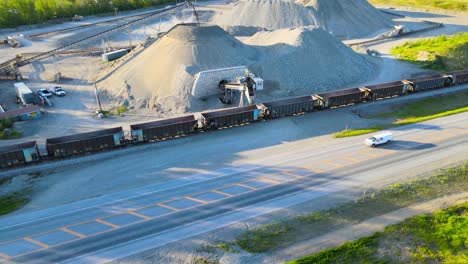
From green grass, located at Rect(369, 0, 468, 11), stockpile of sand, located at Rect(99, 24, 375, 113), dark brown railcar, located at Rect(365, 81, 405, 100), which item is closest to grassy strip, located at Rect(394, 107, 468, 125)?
dark brown railcar, located at Rect(365, 81, 405, 100)

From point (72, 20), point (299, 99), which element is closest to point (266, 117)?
point (299, 99)

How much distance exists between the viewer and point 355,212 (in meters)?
27.5

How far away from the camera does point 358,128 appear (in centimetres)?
4319

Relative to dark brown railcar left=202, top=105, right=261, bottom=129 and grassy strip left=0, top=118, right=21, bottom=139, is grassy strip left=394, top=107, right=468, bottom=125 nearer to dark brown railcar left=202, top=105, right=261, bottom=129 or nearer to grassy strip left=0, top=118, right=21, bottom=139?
dark brown railcar left=202, top=105, right=261, bottom=129

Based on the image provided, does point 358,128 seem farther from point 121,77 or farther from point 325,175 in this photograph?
point 121,77

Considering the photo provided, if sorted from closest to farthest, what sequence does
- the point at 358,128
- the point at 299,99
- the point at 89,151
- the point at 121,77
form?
the point at 89,151
the point at 358,128
the point at 299,99
the point at 121,77

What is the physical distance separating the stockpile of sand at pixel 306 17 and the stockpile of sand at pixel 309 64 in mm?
24708

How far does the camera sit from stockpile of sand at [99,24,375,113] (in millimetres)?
51125

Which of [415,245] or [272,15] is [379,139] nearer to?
[415,245]

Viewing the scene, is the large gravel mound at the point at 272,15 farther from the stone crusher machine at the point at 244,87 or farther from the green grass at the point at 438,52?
the stone crusher machine at the point at 244,87

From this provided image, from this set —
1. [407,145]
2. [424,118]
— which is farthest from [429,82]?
[407,145]

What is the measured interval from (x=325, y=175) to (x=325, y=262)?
11096 mm

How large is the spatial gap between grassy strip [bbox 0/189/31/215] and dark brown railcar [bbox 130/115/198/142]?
39.9ft

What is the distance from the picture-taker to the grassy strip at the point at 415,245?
2312cm
